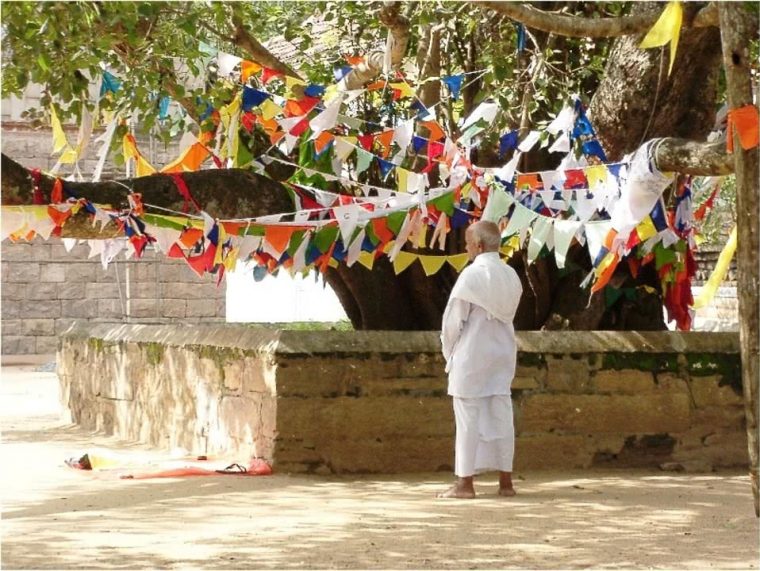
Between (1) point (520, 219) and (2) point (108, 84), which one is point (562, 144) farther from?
(2) point (108, 84)

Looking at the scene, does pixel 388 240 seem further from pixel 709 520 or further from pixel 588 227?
pixel 709 520

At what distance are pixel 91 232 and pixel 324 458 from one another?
2169mm

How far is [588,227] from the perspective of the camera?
29.1 feet

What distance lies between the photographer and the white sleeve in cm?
816

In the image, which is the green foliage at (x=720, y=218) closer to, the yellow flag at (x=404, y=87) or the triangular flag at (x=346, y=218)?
the yellow flag at (x=404, y=87)

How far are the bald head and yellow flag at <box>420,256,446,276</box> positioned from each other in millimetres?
1869

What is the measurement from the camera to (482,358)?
814cm

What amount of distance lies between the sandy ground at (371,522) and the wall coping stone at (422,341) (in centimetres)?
Answer: 85

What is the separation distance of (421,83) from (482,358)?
10.3 ft

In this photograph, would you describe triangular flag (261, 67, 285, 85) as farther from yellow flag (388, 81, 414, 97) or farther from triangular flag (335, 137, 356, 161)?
yellow flag (388, 81, 414, 97)

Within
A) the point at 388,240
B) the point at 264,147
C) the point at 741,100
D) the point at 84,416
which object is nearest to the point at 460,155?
the point at 388,240

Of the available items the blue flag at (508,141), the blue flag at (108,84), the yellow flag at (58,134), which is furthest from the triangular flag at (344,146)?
the yellow flag at (58,134)

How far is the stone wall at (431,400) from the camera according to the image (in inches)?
352

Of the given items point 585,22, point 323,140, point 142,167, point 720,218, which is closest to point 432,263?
point 323,140
